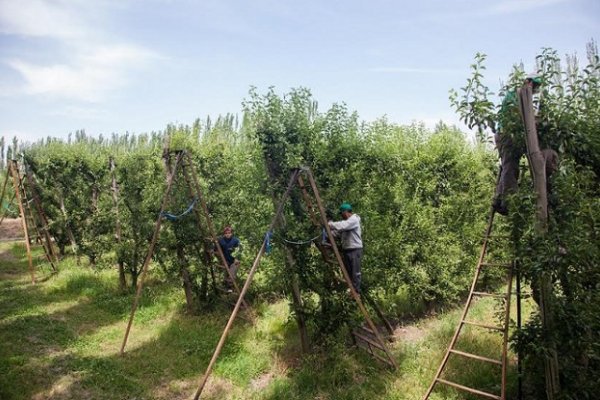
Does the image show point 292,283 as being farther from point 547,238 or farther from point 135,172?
point 135,172

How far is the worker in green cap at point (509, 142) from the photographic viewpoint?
18.4 feet

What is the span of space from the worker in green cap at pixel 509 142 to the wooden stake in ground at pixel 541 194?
247 millimetres

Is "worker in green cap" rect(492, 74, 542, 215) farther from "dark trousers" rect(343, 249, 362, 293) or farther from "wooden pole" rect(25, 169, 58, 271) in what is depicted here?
"wooden pole" rect(25, 169, 58, 271)

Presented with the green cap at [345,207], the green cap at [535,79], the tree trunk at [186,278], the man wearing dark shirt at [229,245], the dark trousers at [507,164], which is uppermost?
the green cap at [535,79]

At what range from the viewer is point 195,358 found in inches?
354

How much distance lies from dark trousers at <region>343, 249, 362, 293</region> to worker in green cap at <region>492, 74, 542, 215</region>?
279 cm

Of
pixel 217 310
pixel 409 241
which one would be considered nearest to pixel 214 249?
pixel 217 310

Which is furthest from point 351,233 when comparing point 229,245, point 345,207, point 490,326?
point 229,245

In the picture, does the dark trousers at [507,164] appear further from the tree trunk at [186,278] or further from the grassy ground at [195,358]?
the tree trunk at [186,278]

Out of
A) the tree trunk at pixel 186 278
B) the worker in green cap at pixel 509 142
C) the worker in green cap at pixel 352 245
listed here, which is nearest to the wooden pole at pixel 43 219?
the tree trunk at pixel 186 278

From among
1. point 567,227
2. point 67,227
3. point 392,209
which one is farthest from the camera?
point 67,227

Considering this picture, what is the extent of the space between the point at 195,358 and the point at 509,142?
7.39 m

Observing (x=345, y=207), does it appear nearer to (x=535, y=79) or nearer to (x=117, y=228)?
(x=535, y=79)

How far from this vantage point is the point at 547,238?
5.03 m
